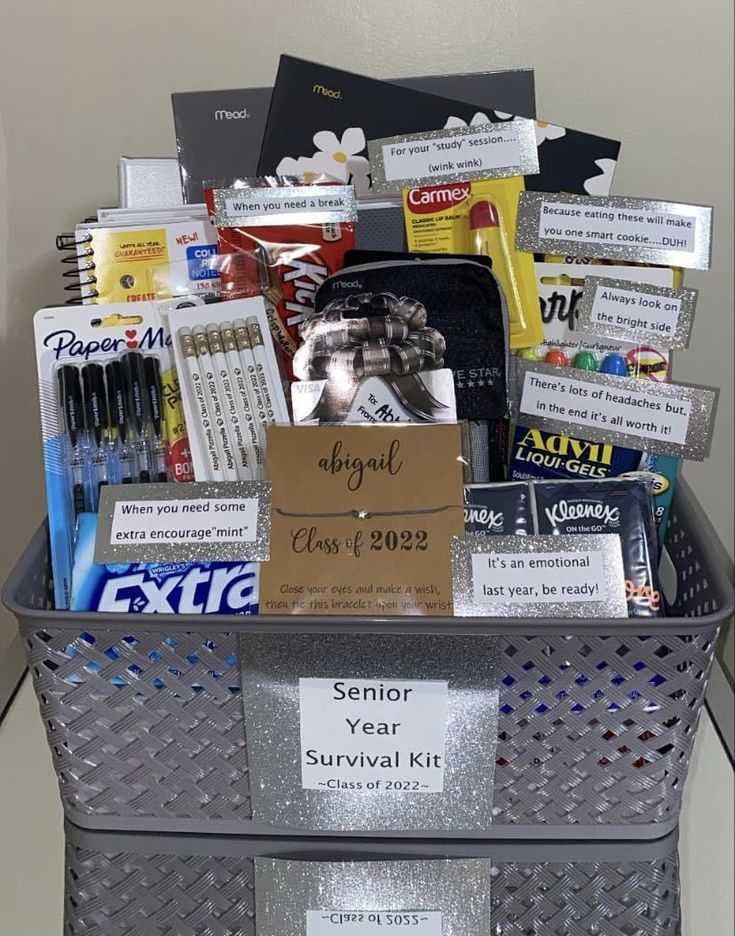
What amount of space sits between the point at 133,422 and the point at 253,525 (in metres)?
0.14

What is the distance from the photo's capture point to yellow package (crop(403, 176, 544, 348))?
73 cm

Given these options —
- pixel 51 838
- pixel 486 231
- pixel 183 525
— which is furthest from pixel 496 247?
pixel 51 838

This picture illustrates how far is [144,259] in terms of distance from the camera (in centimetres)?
72

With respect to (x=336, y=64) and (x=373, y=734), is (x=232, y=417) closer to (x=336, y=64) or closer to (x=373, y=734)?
(x=373, y=734)

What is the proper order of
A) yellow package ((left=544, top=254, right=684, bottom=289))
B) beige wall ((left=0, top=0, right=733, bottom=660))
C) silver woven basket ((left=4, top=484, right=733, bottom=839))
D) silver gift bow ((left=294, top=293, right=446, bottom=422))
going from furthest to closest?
beige wall ((left=0, top=0, right=733, bottom=660)) < yellow package ((left=544, top=254, right=684, bottom=289)) < silver gift bow ((left=294, top=293, right=446, bottom=422)) < silver woven basket ((left=4, top=484, right=733, bottom=839))

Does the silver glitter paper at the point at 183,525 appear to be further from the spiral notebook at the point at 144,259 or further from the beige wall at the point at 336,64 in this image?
the beige wall at the point at 336,64

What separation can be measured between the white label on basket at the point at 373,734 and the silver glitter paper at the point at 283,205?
0.37 m

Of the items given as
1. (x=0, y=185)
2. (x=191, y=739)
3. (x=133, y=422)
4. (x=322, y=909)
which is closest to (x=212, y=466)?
(x=133, y=422)

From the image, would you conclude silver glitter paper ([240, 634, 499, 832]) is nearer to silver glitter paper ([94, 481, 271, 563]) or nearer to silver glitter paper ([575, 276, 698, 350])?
silver glitter paper ([94, 481, 271, 563])

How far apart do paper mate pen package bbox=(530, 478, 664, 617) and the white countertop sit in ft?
0.68

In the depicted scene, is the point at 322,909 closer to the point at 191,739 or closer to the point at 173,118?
the point at 191,739

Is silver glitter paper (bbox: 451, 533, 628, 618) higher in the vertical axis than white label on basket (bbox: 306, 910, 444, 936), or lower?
higher

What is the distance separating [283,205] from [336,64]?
0.22 metres

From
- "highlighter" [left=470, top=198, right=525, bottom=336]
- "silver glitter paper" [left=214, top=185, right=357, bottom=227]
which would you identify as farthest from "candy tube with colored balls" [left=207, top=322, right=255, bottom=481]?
"highlighter" [left=470, top=198, right=525, bottom=336]
